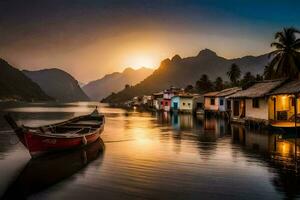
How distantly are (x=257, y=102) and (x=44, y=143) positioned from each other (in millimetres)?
26354

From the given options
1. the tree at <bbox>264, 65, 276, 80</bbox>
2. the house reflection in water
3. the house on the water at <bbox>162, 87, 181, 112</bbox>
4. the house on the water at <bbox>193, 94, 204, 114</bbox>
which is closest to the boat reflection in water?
the house reflection in water

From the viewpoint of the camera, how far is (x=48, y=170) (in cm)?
1753

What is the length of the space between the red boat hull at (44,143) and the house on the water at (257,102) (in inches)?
851

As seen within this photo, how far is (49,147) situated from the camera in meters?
20.9

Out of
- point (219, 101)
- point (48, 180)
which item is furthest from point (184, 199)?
point (219, 101)

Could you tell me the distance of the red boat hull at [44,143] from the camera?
64.5ft

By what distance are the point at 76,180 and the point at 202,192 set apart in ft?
20.3

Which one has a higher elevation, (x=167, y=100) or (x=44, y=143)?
(x=167, y=100)

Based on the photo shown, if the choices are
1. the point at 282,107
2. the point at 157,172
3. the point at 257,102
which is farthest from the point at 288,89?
the point at 157,172

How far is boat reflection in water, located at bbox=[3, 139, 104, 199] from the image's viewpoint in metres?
14.1

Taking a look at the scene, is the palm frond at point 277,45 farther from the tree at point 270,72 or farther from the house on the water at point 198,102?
the house on the water at point 198,102

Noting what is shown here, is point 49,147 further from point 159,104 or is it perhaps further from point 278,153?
point 159,104

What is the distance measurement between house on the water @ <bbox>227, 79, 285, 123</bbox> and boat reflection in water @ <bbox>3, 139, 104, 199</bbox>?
20.2 meters

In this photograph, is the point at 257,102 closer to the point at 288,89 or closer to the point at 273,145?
the point at 288,89
